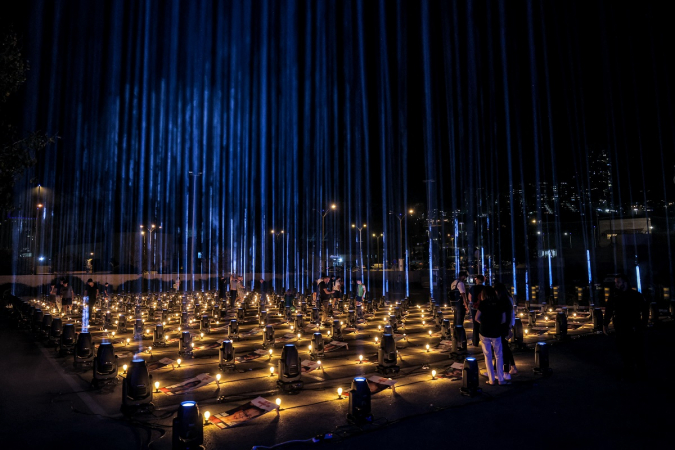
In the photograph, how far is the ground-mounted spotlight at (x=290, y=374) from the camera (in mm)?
7797

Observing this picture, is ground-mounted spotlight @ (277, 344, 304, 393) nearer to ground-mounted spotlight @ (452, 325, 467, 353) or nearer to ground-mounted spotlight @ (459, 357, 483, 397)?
ground-mounted spotlight @ (459, 357, 483, 397)

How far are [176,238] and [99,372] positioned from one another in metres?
71.5

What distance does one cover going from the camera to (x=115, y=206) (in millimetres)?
63438

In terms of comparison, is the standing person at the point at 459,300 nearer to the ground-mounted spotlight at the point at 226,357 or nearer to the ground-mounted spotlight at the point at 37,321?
the ground-mounted spotlight at the point at 226,357

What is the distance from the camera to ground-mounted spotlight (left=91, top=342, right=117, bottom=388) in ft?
26.8

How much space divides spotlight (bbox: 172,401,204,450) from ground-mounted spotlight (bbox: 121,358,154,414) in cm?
189

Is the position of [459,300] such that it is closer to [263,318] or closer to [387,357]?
[387,357]

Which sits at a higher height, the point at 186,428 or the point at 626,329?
the point at 626,329

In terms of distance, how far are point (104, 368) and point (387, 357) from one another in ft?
18.4

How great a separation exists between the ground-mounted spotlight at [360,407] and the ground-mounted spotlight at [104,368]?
197 inches

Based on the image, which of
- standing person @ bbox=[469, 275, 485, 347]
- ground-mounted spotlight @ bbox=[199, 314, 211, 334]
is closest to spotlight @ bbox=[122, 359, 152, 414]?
standing person @ bbox=[469, 275, 485, 347]

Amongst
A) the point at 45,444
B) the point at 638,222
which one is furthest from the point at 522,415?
the point at 638,222

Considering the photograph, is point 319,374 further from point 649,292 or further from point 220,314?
point 649,292

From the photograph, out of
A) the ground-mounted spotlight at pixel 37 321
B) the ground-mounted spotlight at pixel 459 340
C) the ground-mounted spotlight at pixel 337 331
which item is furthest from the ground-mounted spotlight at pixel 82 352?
the ground-mounted spotlight at pixel 459 340
